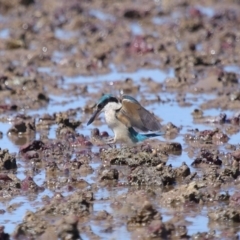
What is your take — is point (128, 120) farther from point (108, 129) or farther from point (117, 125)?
point (108, 129)

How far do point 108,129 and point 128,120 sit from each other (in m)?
1.34

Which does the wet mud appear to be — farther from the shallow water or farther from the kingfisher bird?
the kingfisher bird

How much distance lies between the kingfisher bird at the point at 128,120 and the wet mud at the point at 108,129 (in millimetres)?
140

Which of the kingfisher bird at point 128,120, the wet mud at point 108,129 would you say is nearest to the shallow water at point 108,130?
the wet mud at point 108,129

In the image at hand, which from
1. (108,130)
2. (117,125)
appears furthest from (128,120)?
(108,130)

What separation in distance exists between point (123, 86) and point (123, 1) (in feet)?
21.1

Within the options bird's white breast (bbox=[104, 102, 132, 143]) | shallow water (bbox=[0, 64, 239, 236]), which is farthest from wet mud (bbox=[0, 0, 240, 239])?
bird's white breast (bbox=[104, 102, 132, 143])

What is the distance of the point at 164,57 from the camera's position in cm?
1401

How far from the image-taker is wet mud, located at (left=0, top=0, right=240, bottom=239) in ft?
23.2

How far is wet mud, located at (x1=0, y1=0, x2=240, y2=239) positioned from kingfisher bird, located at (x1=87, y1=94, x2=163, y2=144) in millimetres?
140

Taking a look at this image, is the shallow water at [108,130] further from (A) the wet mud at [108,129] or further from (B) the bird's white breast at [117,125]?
(B) the bird's white breast at [117,125]

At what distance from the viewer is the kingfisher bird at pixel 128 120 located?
9.18 metres

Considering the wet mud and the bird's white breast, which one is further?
the bird's white breast

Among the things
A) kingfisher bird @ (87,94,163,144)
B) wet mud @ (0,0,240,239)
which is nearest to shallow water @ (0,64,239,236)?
wet mud @ (0,0,240,239)
